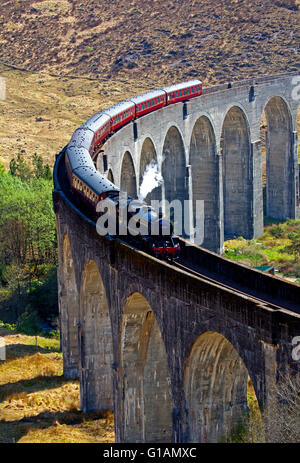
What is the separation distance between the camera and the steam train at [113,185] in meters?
27.5

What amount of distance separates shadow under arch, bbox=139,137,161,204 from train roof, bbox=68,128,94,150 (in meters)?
5.71

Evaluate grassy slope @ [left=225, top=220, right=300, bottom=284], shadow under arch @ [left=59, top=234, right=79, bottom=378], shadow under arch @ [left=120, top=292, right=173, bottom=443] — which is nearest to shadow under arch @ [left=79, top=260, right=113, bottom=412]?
shadow under arch @ [left=59, top=234, right=79, bottom=378]

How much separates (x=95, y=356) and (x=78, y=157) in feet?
30.7

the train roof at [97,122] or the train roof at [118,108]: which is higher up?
the train roof at [118,108]

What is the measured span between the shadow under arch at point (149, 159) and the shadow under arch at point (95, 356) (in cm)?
1737

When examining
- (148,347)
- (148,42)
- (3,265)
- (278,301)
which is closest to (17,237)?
(3,265)

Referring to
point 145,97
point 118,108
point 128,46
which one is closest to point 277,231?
point 145,97

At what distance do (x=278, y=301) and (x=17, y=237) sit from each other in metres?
32.6

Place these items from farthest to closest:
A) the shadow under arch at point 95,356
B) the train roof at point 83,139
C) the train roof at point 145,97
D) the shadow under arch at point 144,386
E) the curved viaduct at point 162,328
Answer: the train roof at point 145,97
the train roof at point 83,139
the shadow under arch at point 95,356
the shadow under arch at point 144,386
the curved viaduct at point 162,328

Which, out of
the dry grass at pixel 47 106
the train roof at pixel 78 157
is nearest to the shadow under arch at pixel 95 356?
the train roof at pixel 78 157

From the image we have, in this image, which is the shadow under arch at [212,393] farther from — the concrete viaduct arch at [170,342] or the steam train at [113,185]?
the steam train at [113,185]

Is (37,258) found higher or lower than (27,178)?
lower

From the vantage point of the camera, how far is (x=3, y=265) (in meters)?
53.0
